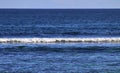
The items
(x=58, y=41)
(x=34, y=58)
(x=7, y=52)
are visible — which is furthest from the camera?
(x=58, y=41)

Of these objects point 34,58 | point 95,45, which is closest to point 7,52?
point 34,58

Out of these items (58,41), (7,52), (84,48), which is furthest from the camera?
(58,41)

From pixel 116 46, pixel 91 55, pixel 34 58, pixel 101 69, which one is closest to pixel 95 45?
pixel 116 46

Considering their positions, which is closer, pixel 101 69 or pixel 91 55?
pixel 101 69

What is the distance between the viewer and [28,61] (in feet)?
137

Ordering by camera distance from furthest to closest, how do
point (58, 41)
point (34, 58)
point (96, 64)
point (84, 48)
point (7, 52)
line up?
1. point (58, 41)
2. point (84, 48)
3. point (7, 52)
4. point (34, 58)
5. point (96, 64)

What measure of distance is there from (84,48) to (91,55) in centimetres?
569

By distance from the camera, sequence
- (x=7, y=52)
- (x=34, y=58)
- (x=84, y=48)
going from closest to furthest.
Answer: (x=34, y=58), (x=7, y=52), (x=84, y=48)

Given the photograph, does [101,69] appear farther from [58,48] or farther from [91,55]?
[58,48]

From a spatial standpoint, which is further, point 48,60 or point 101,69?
point 48,60

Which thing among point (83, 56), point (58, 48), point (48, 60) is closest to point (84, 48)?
point (58, 48)

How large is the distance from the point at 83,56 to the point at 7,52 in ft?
25.1

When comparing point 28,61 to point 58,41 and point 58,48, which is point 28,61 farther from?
point 58,41

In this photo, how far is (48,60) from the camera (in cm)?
4241
